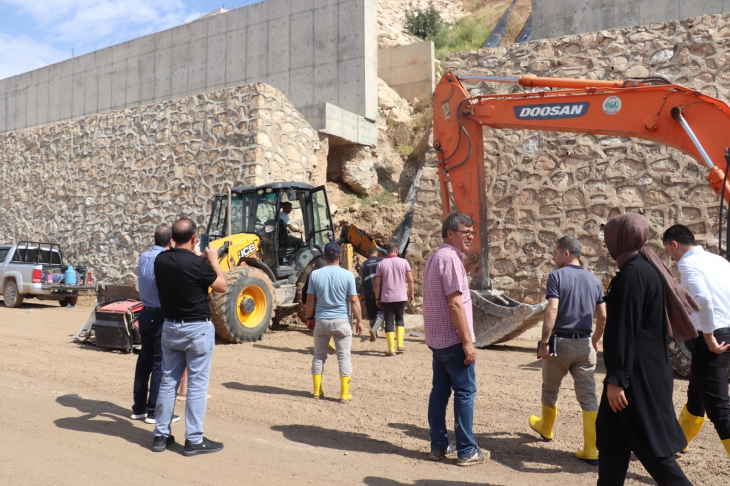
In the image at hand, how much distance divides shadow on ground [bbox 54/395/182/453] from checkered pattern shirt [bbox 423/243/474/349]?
2.13 m

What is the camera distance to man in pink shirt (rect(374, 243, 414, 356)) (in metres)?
8.59

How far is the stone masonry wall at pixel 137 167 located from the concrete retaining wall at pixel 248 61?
1.70 meters

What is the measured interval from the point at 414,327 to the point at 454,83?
4602 millimetres

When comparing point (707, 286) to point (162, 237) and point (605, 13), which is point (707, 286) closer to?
point (162, 237)

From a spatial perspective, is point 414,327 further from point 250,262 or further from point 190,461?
point 190,461

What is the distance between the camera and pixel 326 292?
6.12 m

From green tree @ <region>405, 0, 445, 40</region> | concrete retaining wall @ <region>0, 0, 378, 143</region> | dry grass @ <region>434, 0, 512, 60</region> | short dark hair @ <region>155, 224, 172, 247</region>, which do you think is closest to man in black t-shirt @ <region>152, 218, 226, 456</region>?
short dark hair @ <region>155, 224, 172, 247</region>

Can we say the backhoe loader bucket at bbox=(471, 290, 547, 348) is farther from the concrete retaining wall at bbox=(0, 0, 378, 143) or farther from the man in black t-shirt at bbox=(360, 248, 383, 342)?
the concrete retaining wall at bbox=(0, 0, 378, 143)

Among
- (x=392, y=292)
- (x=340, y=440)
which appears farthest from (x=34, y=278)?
(x=340, y=440)

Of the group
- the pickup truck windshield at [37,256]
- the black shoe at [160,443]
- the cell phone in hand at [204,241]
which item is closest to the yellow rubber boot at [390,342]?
the cell phone in hand at [204,241]

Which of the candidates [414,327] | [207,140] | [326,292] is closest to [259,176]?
[207,140]

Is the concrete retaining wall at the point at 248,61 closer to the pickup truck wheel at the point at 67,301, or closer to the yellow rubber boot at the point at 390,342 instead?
the pickup truck wheel at the point at 67,301

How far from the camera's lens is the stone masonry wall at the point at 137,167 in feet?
45.4

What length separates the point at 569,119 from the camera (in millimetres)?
7680
